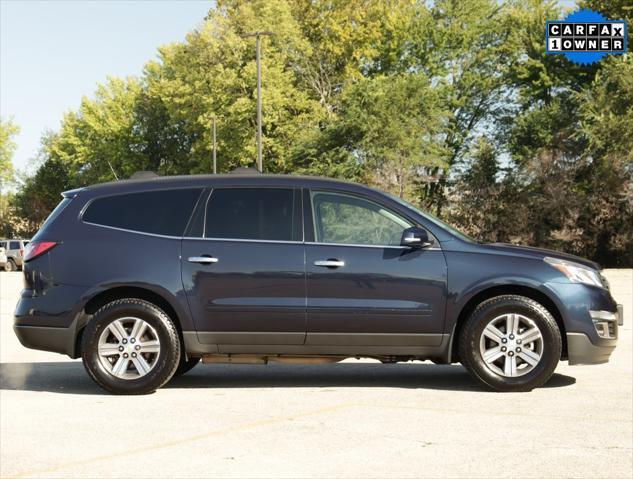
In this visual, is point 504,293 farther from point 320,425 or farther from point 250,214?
point 320,425

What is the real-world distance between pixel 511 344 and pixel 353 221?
1720 mm

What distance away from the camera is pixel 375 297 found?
867cm

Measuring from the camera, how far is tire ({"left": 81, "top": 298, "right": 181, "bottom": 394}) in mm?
8656

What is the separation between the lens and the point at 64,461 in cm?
605

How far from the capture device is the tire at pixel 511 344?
8.60 metres

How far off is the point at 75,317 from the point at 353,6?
5141 centimetres

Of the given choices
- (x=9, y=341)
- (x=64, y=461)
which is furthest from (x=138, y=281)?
(x=9, y=341)

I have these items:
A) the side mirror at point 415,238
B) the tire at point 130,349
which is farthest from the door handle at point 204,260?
the side mirror at point 415,238

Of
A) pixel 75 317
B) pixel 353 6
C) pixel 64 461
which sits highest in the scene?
pixel 353 6

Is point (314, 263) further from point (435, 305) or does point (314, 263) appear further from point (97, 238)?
point (97, 238)

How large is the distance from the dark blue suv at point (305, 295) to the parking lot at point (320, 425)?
1.14ft

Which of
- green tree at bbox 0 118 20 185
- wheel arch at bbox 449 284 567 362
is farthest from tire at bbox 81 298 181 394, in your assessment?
green tree at bbox 0 118 20 185

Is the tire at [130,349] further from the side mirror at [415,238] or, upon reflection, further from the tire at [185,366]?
the side mirror at [415,238]

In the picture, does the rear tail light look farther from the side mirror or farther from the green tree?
the green tree
